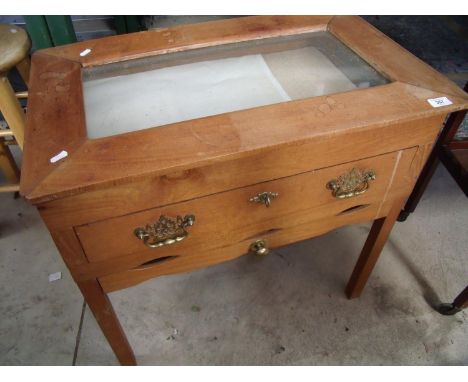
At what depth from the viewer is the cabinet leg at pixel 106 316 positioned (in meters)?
0.90

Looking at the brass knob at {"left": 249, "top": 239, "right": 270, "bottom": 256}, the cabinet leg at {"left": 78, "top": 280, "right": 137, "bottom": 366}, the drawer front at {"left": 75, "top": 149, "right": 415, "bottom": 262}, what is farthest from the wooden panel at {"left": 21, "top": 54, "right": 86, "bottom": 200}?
the brass knob at {"left": 249, "top": 239, "right": 270, "bottom": 256}

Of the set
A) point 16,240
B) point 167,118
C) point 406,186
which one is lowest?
point 16,240

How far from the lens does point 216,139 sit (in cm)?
74

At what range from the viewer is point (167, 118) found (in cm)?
88

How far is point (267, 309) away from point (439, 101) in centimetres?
97

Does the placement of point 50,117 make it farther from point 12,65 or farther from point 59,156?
point 12,65

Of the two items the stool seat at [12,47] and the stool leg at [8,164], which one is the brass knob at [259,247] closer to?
the stool seat at [12,47]

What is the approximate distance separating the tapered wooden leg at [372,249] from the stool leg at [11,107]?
1.28 meters

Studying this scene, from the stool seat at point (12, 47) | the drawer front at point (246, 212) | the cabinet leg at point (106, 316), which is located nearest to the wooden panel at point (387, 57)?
the drawer front at point (246, 212)

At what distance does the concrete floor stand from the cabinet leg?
0.63ft

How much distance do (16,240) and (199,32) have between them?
1284mm

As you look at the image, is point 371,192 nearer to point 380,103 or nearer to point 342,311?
point 380,103

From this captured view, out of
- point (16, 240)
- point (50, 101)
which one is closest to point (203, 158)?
point (50, 101)

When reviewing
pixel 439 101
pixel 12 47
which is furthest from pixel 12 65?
pixel 439 101
